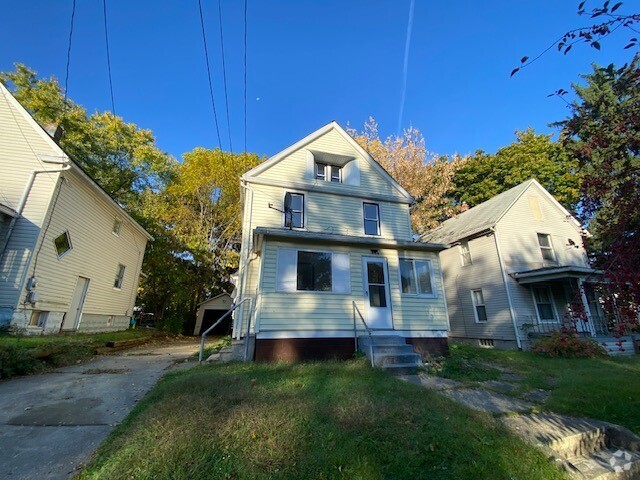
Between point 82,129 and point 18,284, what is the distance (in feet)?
47.5

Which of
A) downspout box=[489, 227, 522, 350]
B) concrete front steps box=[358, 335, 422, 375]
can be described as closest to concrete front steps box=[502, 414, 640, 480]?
concrete front steps box=[358, 335, 422, 375]

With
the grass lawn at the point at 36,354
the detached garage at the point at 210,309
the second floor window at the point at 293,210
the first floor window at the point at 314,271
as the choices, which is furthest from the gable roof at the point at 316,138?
the detached garage at the point at 210,309

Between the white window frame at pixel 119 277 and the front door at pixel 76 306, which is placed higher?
the white window frame at pixel 119 277

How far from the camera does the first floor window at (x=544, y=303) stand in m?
14.3

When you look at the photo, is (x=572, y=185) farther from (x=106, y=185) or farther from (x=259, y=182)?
(x=106, y=185)

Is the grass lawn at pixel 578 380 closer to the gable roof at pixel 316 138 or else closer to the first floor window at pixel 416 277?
the first floor window at pixel 416 277

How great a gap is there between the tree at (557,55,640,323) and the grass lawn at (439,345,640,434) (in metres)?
2.97

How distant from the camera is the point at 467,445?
348cm

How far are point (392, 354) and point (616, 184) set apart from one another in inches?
229

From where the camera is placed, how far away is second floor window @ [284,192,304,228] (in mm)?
11452

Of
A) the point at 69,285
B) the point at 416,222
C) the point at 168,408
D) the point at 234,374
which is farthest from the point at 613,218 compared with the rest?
the point at 416,222

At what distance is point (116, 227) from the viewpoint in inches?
617

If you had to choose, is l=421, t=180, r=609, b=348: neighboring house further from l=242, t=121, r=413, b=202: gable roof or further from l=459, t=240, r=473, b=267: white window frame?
l=242, t=121, r=413, b=202: gable roof

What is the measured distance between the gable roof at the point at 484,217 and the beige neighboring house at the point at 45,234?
1800 centimetres
